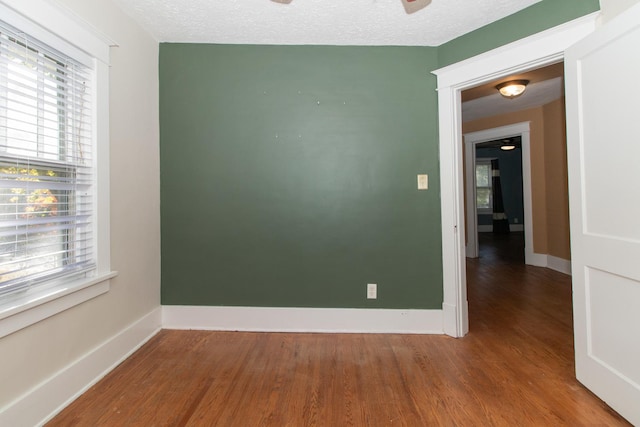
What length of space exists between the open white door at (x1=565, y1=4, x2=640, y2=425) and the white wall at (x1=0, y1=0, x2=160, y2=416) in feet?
9.52

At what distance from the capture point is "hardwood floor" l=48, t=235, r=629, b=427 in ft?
5.08

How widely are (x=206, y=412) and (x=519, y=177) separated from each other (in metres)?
11.0

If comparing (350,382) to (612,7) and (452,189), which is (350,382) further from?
(612,7)

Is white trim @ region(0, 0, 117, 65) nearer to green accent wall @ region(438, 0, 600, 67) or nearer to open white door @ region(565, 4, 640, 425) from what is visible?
green accent wall @ region(438, 0, 600, 67)

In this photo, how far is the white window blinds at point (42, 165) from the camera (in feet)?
4.55

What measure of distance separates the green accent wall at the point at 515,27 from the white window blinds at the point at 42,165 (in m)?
2.60

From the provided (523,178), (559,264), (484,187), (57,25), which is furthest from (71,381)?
(484,187)

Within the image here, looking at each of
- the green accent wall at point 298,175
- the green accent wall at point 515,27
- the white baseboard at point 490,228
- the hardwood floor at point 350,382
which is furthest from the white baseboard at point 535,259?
the white baseboard at point 490,228

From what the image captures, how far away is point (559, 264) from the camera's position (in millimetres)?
4578

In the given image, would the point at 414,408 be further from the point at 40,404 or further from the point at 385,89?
the point at 385,89

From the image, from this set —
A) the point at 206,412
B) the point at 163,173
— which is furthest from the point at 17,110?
the point at 206,412

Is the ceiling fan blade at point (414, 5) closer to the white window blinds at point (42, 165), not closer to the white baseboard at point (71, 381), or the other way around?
the white window blinds at point (42, 165)

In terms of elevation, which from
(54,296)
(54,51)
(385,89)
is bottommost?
(54,296)

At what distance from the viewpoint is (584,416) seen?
1544 mm
